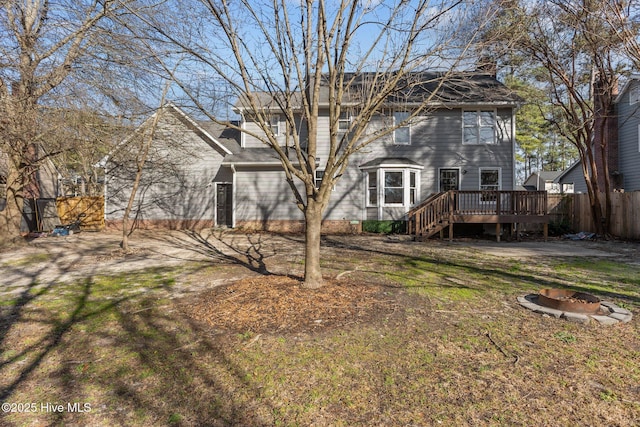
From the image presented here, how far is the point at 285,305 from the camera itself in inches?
178

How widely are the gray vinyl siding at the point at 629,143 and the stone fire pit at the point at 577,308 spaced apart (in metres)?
16.0

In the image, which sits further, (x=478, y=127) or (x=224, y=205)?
(x=224, y=205)

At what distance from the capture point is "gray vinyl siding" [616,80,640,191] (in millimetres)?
16164

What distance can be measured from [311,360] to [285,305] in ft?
4.69

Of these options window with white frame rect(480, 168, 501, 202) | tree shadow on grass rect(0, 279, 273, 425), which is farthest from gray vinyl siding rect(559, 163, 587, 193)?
tree shadow on grass rect(0, 279, 273, 425)

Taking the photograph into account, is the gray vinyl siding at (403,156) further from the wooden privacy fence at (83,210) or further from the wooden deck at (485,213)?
the wooden privacy fence at (83,210)

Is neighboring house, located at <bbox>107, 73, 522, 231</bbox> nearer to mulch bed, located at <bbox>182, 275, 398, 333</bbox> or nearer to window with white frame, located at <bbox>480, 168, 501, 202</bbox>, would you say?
window with white frame, located at <bbox>480, 168, 501, 202</bbox>

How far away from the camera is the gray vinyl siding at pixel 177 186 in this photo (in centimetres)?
1547

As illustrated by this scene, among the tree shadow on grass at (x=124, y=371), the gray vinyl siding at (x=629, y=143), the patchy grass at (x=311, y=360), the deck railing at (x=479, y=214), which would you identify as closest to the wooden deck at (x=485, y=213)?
the deck railing at (x=479, y=214)

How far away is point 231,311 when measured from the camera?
4.39 metres

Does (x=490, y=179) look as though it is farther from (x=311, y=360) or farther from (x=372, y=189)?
(x=311, y=360)

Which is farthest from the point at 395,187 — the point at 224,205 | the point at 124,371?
the point at 124,371

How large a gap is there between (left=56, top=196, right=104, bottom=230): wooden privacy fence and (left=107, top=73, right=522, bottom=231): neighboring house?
124 centimetres

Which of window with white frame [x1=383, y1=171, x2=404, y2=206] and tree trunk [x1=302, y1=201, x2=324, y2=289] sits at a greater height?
window with white frame [x1=383, y1=171, x2=404, y2=206]
